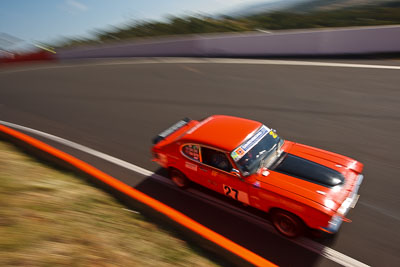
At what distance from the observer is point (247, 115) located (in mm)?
8914

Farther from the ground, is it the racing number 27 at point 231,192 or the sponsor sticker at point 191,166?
the sponsor sticker at point 191,166

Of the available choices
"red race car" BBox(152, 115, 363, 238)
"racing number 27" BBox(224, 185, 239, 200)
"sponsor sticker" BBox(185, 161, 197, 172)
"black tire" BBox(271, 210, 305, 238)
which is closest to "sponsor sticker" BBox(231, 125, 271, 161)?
"red race car" BBox(152, 115, 363, 238)

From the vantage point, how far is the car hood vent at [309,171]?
4.66m

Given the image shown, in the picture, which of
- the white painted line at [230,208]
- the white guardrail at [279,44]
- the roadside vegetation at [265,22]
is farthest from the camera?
the roadside vegetation at [265,22]

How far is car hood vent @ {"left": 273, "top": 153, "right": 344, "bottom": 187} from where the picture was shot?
4.66 m

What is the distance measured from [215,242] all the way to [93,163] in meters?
A: 4.47

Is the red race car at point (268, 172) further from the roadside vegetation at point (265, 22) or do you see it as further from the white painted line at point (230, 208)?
the roadside vegetation at point (265, 22)

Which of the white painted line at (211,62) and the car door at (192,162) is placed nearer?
the car door at (192,162)

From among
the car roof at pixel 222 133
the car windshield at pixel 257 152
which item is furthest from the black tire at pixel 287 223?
the car roof at pixel 222 133

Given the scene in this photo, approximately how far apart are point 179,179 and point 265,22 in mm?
16254

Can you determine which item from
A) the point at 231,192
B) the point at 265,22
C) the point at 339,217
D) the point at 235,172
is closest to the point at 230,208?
the point at 231,192

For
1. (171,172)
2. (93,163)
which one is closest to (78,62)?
(93,163)

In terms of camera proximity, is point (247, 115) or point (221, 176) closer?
point (221, 176)

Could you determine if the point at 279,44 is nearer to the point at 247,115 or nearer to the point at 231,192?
the point at 247,115
